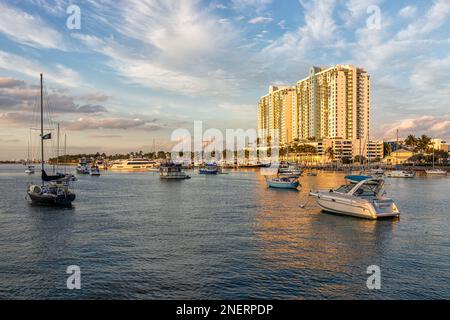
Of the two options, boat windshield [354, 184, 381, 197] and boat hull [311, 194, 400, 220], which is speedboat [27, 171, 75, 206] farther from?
boat windshield [354, 184, 381, 197]

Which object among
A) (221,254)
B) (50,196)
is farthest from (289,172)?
(221,254)

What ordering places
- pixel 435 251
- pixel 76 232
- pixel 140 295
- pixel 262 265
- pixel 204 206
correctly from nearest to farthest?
pixel 140 295
pixel 262 265
pixel 435 251
pixel 76 232
pixel 204 206

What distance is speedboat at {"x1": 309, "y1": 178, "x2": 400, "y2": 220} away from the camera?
135 ft

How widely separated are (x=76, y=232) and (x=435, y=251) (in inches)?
1142

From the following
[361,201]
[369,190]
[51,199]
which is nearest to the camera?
[361,201]

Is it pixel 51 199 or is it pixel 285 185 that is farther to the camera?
pixel 285 185

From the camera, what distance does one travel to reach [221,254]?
26406 millimetres

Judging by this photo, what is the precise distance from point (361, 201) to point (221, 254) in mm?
21278

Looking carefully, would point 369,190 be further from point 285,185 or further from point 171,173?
point 171,173
